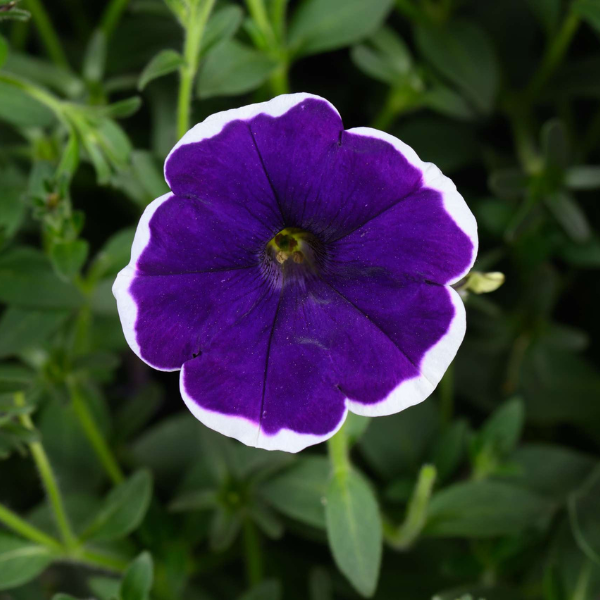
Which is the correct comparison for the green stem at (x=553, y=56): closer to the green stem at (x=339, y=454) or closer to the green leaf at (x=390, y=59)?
the green leaf at (x=390, y=59)

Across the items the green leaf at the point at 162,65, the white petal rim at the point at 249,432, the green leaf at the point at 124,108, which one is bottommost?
the white petal rim at the point at 249,432

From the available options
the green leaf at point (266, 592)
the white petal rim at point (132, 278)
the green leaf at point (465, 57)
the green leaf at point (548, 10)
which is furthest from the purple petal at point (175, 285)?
the green leaf at point (548, 10)

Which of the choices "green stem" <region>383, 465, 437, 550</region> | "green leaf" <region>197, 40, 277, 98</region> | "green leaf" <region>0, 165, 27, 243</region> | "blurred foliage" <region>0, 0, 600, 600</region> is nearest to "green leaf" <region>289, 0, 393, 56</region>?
"blurred foliage" <region>0, 0, 600, 600</region>

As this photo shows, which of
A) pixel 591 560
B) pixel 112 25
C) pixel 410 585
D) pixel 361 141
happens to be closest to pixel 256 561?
pixel 410 585

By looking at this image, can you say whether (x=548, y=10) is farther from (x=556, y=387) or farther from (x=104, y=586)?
(x=104, y=586)

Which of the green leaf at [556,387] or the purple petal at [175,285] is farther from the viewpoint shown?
the green leaf at [556,387]

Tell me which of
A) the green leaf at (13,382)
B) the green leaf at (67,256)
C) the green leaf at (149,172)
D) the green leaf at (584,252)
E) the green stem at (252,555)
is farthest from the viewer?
the green leaf at (584,252)

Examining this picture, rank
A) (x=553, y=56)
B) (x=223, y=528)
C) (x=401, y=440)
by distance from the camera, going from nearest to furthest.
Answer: (x=223, y=528), (x=401, y=440), (x=553, y=56)

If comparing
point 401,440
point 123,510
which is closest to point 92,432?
point 123,510
